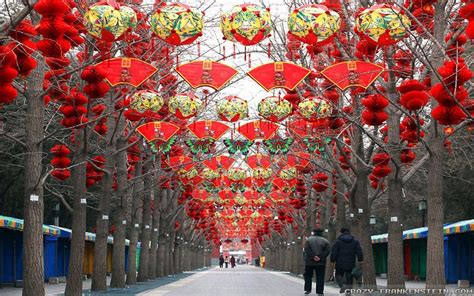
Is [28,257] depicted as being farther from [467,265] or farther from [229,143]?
[467,265]

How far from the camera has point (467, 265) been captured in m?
37.5

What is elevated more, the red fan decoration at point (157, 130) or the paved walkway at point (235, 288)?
the red fan decoration at point (157, 130)

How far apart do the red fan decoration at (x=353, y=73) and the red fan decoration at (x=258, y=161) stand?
18676mm

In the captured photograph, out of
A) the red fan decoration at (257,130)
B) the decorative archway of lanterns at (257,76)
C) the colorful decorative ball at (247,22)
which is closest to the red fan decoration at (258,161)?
the decorative archway of lanterns at (257,76)

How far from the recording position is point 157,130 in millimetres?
24281

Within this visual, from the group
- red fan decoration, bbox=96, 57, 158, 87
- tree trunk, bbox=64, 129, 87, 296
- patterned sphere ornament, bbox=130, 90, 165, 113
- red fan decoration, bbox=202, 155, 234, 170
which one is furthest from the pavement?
red fan decoration, bbox=96, 57, 158, 87

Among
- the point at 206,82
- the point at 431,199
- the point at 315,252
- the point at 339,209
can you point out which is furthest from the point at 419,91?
the point at 339,209

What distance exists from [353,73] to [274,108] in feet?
13.4

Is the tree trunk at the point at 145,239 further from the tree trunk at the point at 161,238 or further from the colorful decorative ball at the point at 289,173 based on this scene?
the tree trunk at the point at 161,238

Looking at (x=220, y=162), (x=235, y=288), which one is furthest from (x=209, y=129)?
(x=220, y=162)

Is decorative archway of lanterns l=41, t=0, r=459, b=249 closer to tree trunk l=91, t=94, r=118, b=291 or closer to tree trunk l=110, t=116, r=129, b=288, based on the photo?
tree trunk l=91, t=94, r=118, b=291

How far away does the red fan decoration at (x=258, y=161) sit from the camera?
3634 centimetres

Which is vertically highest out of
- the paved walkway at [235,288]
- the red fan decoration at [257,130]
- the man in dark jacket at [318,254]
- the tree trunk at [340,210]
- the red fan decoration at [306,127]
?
the red fan decoration at [257,130]

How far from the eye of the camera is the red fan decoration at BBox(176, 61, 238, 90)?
1748cm
